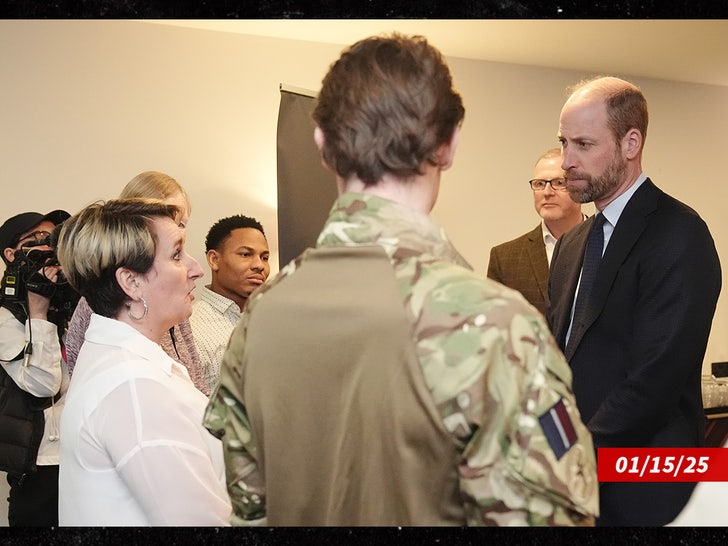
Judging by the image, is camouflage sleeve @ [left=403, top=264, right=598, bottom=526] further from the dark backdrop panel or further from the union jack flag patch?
the dark backdrop panel

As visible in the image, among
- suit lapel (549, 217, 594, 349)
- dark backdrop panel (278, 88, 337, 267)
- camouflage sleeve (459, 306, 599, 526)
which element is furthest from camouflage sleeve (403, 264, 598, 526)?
dark backdrop panel (278, 88, 337, 267)

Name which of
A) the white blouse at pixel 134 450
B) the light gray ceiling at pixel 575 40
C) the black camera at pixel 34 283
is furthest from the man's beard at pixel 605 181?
the black camera at pixel 34 283

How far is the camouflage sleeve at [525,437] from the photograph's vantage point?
3.28ft

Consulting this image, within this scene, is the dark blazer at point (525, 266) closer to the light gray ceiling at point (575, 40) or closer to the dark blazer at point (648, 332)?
the light gray ceiling at point (575, 40)

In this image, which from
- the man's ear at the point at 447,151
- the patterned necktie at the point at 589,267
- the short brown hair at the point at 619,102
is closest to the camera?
the man's ear at the point at 447,151

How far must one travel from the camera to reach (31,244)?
7.92 feet

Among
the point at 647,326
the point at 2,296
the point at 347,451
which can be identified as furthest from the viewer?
the point at 2,296

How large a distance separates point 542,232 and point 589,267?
883 millimetres

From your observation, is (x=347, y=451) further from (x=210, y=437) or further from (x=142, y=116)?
(x=142, y=116)

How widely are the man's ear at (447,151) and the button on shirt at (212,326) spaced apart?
1469 mm

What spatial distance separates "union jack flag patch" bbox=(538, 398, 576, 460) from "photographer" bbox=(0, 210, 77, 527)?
1704 mm
